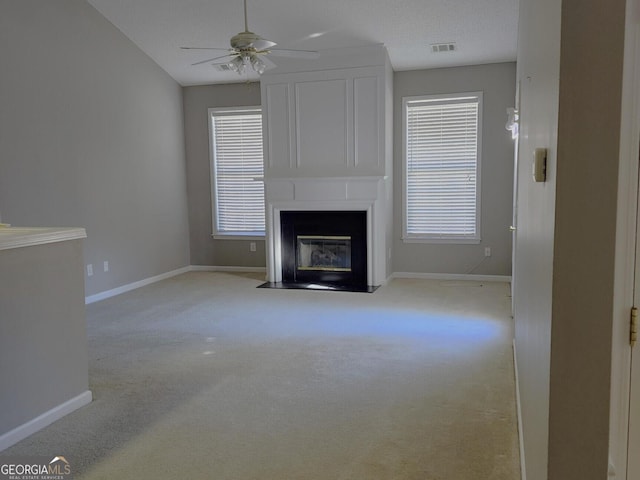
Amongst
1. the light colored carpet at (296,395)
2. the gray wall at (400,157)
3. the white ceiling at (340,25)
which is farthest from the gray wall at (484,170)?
the light colored carpet at (296,395)

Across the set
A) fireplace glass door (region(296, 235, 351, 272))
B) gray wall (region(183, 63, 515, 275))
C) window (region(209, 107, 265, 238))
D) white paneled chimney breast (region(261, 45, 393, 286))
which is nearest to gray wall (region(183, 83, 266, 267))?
gray wall (region(183, 63, 515, 275))

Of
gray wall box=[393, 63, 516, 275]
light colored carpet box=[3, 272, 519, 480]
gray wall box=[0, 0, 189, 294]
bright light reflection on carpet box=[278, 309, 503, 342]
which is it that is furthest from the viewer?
gray wall box=[393, 63, 516, 275]

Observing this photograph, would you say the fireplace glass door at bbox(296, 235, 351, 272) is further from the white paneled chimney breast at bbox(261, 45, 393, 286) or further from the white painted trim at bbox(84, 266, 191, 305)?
the white painted trim at bbox(84, 266, 191, 305)

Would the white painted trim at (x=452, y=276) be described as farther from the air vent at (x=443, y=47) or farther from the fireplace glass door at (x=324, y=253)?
the air vent at (x=443, y=47)

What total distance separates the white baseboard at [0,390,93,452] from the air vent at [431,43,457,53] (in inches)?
195

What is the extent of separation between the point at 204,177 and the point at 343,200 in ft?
7.92

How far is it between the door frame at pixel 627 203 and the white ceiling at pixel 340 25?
4.29 meters

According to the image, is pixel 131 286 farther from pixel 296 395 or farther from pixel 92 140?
pixel 296 395

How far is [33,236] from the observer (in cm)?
260

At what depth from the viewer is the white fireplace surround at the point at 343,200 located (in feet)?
20.2

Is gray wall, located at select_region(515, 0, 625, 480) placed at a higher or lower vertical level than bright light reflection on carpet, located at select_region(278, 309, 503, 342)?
higher

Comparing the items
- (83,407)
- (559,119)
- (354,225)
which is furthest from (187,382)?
(354,225)

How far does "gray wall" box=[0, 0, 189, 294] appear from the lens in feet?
15.5

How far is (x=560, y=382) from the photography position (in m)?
1.19
